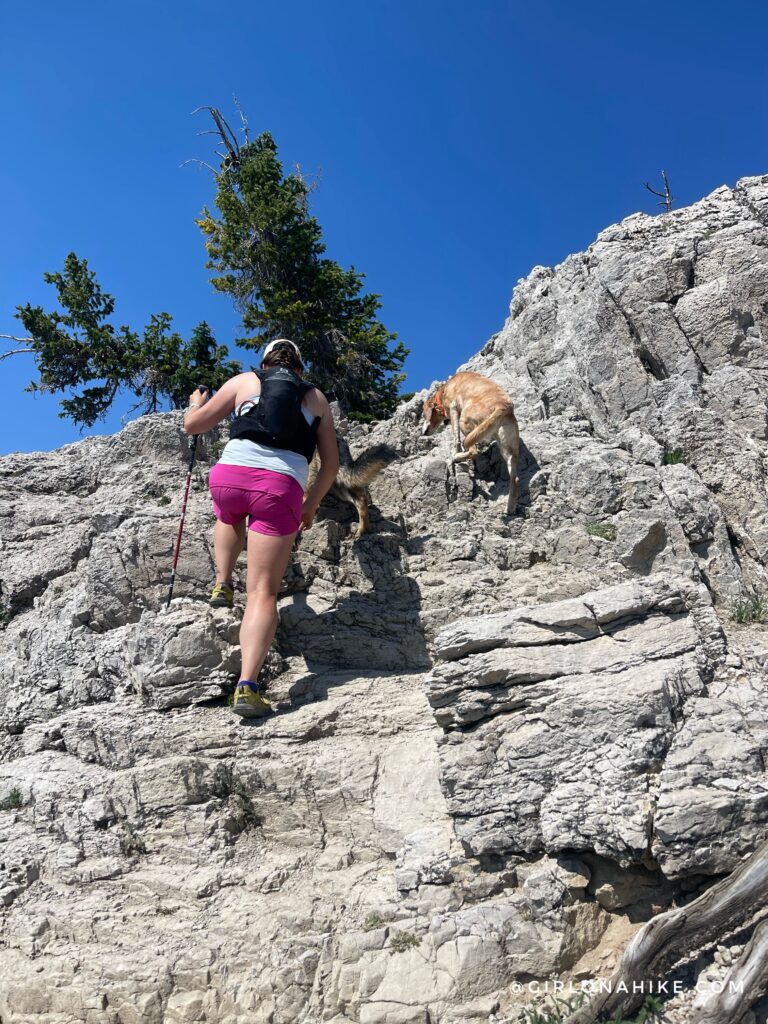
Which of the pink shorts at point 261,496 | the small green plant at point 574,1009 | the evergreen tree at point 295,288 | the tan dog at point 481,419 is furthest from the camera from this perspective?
the evergreen tree at point 295,288

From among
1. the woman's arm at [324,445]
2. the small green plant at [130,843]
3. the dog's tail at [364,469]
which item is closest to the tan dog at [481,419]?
the dog's tail at [364,469]

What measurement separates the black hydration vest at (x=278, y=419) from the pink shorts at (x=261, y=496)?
28cm

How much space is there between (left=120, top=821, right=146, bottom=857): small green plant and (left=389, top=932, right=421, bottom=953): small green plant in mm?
1926

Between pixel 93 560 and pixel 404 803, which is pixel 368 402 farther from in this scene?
pixel 404 803

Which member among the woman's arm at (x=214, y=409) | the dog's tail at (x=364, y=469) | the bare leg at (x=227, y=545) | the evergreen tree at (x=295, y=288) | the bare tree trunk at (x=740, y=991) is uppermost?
the evergreen tree at (x=295, y=288)

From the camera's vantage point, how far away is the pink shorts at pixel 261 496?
228 inches

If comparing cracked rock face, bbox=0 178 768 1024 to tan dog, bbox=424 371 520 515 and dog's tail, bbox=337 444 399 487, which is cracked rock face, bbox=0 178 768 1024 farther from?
dog's tail, bbox=337 444 399 487

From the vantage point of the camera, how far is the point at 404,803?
5062mm

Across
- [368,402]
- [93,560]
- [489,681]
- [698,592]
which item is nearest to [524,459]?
[698,592]

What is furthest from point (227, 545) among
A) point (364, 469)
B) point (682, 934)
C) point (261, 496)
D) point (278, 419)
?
point (682, 934)

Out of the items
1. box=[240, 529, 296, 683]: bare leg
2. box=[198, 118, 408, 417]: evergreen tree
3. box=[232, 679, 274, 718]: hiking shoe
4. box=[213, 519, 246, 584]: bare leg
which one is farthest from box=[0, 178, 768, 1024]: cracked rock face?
box=[198, 118, 408, 417]: evergreen tree

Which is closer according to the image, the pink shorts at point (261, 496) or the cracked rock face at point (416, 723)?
the cracked rock face at point (416, 723)

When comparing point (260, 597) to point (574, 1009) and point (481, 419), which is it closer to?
point (574, 1009)

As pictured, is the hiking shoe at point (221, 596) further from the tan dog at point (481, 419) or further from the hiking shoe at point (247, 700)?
the tan dog at point (481, 419)
